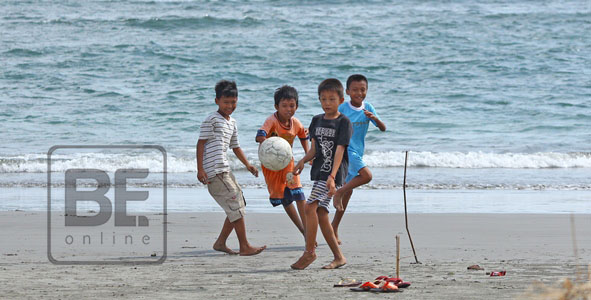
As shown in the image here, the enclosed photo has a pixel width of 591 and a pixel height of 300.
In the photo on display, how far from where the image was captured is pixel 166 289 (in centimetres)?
437

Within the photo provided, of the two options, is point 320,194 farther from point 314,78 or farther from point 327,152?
point 314,78

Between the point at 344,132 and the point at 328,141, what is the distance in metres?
0.13

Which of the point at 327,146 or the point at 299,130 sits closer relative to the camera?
the point at 327,146

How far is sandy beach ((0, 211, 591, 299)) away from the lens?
4.33 meters

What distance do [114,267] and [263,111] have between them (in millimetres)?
14577

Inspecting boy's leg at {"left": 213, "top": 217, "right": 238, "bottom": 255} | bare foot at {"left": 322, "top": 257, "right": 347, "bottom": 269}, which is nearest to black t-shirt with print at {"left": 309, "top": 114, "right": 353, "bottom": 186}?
bare foot at {"left": 322, "top": 257, "right": 347, "bottom": 269}

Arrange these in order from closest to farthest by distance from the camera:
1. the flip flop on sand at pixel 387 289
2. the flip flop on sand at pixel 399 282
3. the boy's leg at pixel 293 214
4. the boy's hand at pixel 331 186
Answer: the flip flop on sand at pixel 387 289 < the flip flop on sand at pixel 399 282 < the boy's hand at pixel 331 186 < the boy's leg at pixel 293 214

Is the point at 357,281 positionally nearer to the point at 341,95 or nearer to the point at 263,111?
the point at 341,95

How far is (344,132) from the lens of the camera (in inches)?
201

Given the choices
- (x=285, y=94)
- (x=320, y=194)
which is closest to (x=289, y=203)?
(x=285, y=94)

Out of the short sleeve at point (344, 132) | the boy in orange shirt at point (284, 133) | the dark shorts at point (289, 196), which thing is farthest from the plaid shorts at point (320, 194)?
the dark shorts at point (289, 196)

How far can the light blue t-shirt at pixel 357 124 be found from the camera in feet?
19.2

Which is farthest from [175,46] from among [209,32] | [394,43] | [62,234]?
[62,234]

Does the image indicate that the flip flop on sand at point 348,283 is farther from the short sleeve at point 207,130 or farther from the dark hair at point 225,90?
the dark hair at point 225,90
